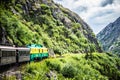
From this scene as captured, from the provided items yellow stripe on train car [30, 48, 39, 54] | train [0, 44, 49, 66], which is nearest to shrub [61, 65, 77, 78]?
train [0, 44, 49, 66]

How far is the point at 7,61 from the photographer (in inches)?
1531

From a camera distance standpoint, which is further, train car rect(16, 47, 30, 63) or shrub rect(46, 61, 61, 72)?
shrub rect(46, 61, 61, 72)

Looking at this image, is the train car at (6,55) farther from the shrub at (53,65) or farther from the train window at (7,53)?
the shrub at (53,65)

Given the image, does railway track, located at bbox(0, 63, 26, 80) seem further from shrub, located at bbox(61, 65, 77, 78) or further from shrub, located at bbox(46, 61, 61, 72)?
shrub, located at bbox(61, 65, 77, 78)

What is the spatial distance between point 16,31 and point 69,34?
269 ft

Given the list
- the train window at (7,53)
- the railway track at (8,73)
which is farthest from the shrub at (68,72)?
the train window at (7,53)

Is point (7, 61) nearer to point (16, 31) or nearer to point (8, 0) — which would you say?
point (16, 31)

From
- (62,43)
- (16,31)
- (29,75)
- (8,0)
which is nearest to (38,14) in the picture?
(62,43)

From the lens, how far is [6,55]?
125 feet

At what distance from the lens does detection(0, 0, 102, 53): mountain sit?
84.5 m

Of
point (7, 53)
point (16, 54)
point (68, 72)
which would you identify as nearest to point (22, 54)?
point (16, 54)

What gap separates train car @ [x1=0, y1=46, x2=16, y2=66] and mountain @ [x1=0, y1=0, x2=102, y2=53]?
110 feet

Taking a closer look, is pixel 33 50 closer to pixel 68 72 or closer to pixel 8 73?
pixel 68 72

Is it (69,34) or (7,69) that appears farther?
(69,34)
